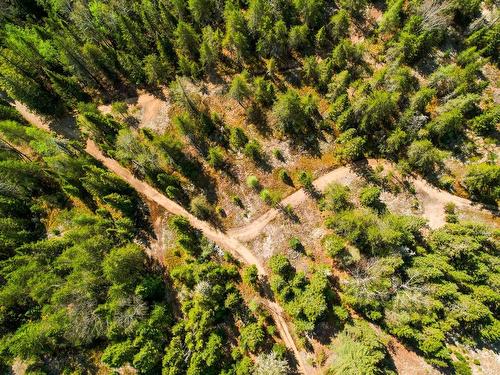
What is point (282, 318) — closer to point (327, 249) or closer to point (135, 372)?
point (327, 249)

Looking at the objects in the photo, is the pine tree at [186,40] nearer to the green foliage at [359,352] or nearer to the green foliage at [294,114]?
the green foliage at [294,114]

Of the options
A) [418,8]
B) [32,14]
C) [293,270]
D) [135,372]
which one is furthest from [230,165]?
[32,14]

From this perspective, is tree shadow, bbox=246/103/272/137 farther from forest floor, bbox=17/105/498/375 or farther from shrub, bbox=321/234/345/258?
shrub, bbox=321/234/345/258

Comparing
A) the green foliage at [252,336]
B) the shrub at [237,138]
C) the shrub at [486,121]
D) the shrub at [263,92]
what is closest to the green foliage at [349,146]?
the shrub at [263,92]

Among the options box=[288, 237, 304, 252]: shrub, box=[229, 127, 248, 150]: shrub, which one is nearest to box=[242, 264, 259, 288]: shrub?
box=[288, 237, 304, 252]: shrub

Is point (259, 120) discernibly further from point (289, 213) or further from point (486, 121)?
point (486, 121)
